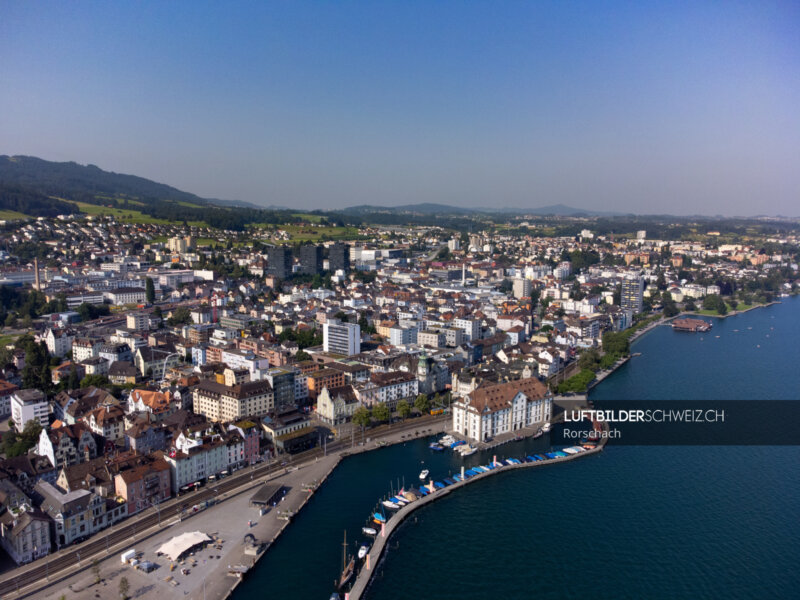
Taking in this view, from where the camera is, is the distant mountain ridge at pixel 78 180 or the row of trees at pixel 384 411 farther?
the distant mountain ridge at pixel 78 180

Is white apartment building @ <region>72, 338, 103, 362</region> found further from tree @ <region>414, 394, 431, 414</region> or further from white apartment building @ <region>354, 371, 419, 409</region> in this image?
tree @ <region>414, 394, 431, 414</region>

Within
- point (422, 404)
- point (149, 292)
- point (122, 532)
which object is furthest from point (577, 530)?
point (149, 292)

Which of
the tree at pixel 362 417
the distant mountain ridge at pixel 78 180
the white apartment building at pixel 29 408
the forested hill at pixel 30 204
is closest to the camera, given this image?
the white apartment building at pixel 29 408

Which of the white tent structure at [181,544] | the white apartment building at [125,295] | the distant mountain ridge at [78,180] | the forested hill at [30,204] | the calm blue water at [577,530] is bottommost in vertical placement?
the calm blue water at [577,530]

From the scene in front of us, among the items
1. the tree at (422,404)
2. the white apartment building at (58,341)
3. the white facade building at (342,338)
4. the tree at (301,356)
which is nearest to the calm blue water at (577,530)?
the tree at (422,404)

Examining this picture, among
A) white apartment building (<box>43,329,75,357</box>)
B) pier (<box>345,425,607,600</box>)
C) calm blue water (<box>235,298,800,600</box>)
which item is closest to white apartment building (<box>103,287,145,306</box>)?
white apartment building (<box>43,329,75,357</box>)

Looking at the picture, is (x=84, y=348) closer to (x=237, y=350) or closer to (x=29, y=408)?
(x=237, y=350)

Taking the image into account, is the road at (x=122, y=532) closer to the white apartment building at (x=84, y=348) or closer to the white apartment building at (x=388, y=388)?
the white apartment building at (x=388, y=388)
